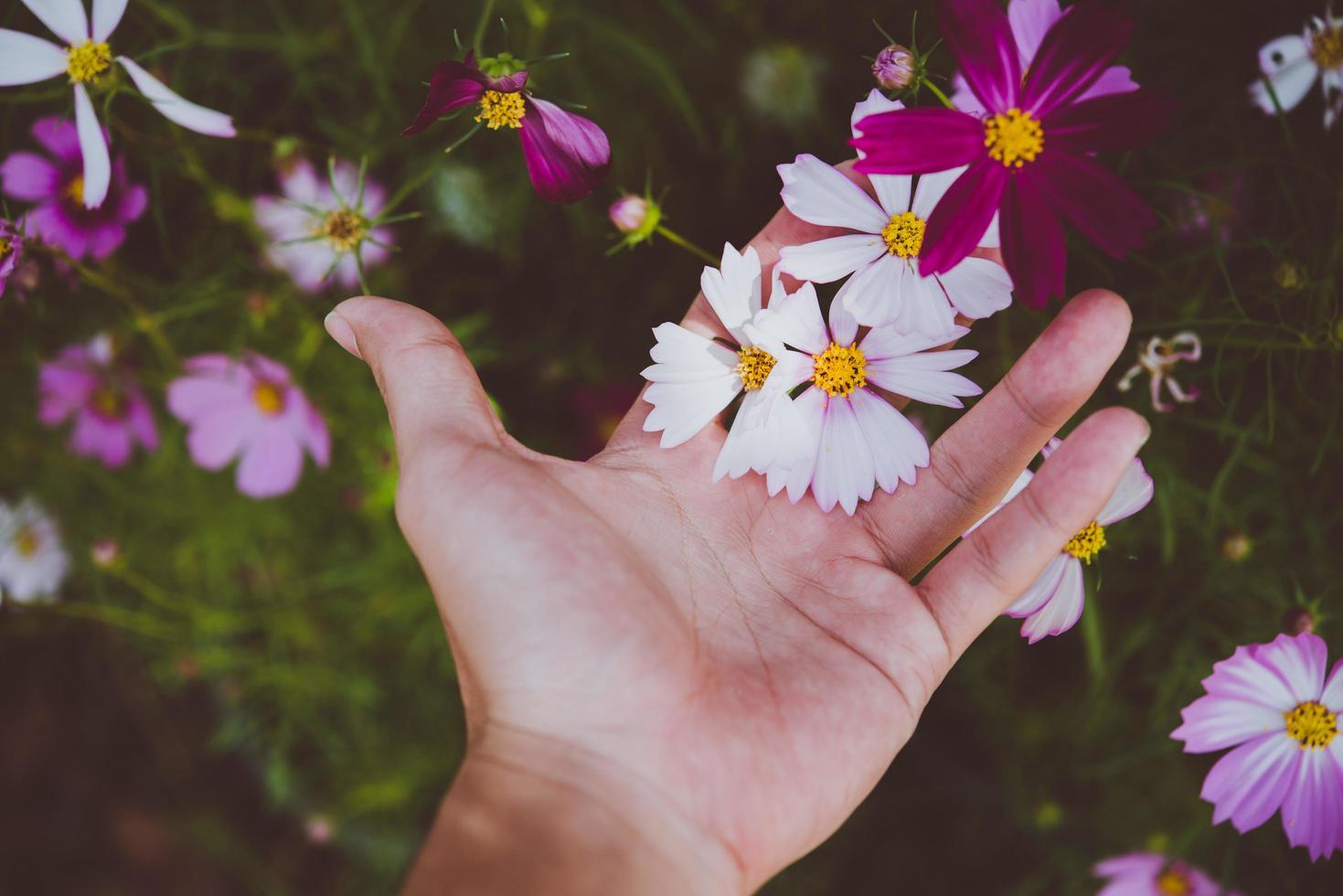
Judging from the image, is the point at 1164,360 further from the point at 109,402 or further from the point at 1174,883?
the point at 109,402

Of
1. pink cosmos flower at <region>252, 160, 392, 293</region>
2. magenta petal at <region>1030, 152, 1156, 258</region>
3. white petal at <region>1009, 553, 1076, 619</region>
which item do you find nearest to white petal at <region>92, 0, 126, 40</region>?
pink cosmos flower at <region>252, 160, 392, 293</region>

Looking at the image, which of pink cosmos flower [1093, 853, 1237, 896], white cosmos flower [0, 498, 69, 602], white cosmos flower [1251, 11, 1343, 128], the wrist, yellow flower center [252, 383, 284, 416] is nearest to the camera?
the wrist

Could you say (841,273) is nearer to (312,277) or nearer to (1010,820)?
(312,277)

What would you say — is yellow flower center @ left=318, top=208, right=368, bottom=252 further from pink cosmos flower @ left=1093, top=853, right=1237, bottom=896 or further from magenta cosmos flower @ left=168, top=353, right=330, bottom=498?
pink cosmos flower @ left=1093, top=853, right=1237, bottom=896

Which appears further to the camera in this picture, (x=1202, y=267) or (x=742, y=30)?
(x=742, y=30)

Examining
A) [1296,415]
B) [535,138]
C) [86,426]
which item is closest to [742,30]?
[535,138]

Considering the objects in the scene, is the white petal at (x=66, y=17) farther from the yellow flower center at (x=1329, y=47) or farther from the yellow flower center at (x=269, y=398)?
the yellow flower center at (x=1329, y=47)

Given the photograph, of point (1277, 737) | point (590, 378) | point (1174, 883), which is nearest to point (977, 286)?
point (1277, 737)
